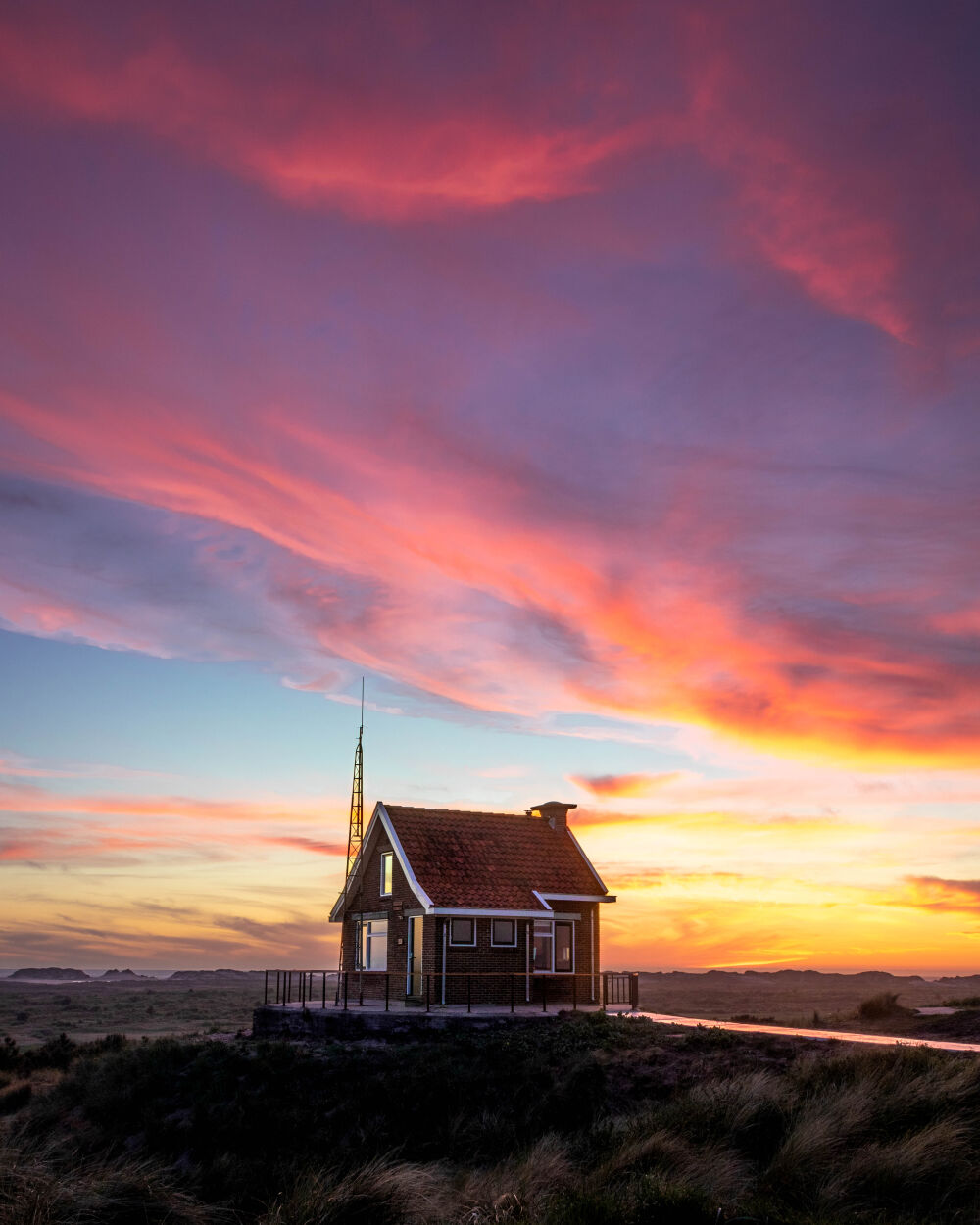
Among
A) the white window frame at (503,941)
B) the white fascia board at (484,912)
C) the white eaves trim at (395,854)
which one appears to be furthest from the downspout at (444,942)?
the white window frame at (503,941)

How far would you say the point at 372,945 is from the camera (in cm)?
3925

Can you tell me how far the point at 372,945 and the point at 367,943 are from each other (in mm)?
571

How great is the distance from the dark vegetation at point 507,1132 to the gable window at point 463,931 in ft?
17.1

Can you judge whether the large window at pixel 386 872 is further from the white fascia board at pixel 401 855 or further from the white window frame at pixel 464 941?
the white window frame at pixel 464 941

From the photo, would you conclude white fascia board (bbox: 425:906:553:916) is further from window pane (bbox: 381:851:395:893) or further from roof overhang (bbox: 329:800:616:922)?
window pane (bbox: 381:851:395:893)

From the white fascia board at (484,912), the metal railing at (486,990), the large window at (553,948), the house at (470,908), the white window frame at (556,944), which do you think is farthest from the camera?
the white window frame at (556,944)

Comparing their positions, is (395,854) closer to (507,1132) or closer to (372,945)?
(372,945)

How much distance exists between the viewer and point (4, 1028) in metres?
58.1

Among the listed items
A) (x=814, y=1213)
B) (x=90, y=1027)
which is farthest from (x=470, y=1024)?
(x=90, y=1027)

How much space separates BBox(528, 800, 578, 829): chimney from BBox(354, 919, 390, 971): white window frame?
→ 7489 millimetres

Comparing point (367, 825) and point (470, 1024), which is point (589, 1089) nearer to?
point (470, 1024)

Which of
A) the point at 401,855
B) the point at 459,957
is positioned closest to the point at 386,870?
the point at 401,855

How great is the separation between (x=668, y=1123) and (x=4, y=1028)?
52.3 meters

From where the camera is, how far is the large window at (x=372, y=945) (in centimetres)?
3819
